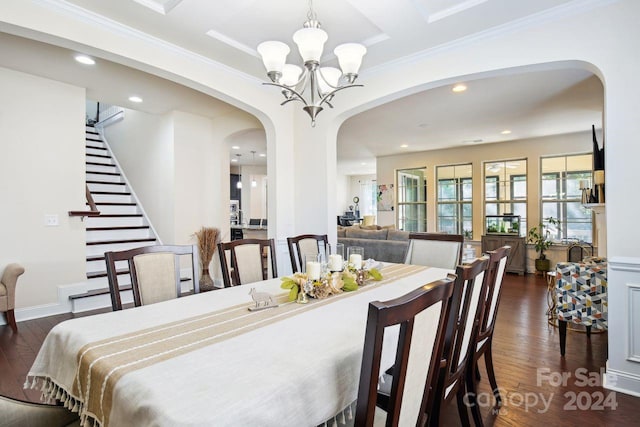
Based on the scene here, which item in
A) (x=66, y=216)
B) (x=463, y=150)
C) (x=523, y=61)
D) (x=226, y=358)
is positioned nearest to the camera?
(x=226, y=358)

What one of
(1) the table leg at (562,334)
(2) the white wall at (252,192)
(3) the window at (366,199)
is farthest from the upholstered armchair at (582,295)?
(3) the window at (366,199)

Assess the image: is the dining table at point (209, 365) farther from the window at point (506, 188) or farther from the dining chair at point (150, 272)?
the window at point (506, 188)

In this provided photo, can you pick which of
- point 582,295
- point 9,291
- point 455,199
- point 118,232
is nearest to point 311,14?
point 582,295

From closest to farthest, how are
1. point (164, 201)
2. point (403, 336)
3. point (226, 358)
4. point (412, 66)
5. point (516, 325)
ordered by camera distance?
point (403, 336) < point (226, 358) < point (412, 66) < point (516, 325) < point (164, 201)

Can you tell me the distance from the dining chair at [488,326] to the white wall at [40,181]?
177 inches

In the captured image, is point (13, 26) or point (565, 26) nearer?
point (13, 26)

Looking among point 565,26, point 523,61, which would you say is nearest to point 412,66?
point 523,61

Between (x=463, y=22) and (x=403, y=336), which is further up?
(x=463, y=22)

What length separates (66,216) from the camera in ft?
13.3

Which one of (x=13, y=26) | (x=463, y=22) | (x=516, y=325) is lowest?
(x=516, y=325)

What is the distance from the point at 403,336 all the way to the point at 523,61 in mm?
2729

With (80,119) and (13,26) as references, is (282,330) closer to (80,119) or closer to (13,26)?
Result: (13,26)

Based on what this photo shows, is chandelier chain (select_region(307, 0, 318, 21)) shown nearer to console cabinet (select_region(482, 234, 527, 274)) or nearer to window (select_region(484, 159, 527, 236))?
console cabinet (select_region(482, 234, 527, 274))

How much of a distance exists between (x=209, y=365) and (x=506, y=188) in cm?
765
